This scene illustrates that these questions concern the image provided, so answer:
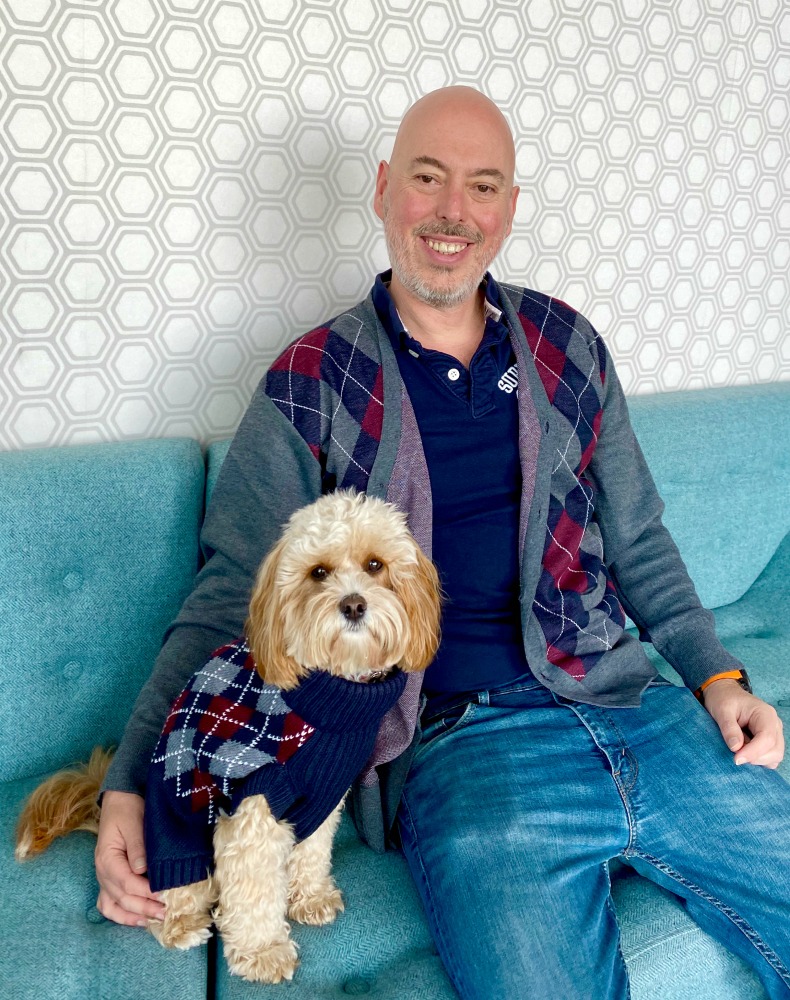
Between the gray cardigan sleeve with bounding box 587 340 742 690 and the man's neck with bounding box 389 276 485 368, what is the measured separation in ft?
1.00

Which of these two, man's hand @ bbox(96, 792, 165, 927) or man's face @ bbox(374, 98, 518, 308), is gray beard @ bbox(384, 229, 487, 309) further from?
man's hand @ bbox(96, 792, 165, 927)

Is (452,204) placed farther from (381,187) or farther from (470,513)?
(470,513)

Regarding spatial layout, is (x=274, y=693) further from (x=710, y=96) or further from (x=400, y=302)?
(x=710, y=96)

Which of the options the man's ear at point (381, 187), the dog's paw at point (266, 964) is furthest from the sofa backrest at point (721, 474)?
the dog's paw at point (266, 964)

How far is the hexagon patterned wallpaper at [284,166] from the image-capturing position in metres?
1.69

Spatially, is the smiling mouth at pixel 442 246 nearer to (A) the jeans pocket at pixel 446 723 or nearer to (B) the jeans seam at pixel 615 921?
(A) the jeans pocket at pixel 446 723

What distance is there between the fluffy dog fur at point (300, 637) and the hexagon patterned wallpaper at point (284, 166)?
82 centimetres

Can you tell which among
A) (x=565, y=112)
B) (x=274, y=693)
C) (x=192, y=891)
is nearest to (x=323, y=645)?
(x=274, y=693)

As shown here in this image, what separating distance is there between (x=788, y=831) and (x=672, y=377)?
1522mm

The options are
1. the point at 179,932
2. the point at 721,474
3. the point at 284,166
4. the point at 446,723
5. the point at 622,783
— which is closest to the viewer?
the point at 179,932

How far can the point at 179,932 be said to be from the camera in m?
1.26

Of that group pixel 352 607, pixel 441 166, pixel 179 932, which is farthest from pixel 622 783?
pixel 441 166

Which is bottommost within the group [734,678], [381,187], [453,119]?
[734,678]

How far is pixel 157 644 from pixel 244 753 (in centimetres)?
60
